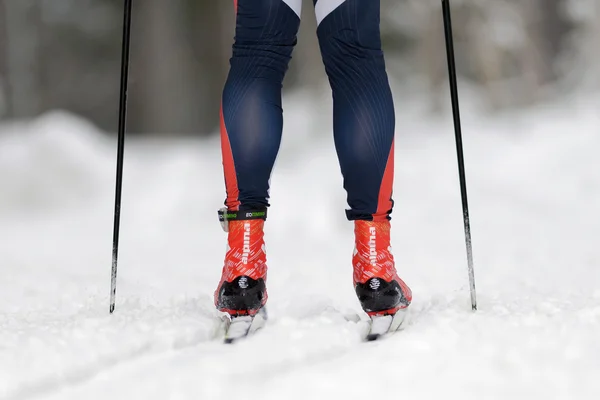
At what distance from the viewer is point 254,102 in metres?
1.79

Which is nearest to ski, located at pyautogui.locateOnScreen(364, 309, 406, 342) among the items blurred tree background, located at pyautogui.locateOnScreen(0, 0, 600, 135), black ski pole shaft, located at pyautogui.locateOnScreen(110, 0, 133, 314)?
black ski pole shaft, located at pyautogui.locateOnScreen(110, 0, 133, 314)

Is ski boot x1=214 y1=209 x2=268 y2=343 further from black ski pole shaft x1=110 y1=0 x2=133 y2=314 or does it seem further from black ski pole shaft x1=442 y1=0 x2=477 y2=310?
black ski pole shaft x1=442 y1=0 x2=477 y2=310

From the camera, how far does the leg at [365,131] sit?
1.79m

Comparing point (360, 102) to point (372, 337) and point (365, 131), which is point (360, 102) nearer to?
point (365, 131)

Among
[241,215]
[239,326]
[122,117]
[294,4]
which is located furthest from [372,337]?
[122,117]

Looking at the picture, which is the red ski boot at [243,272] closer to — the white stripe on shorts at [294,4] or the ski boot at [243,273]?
the ski boot at [243,273]

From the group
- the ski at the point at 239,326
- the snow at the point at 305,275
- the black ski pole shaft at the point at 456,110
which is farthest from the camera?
the black ski pole shaft at the point at 456,110

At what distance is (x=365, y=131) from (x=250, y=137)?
272 millimetres

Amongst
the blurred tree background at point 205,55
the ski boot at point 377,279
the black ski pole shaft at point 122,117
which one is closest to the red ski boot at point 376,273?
the ski boot at point 377,279

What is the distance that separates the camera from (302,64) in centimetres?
1148

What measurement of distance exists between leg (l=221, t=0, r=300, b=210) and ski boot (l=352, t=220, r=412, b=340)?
268 millimetres

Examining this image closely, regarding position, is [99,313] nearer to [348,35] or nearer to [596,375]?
[348,35]

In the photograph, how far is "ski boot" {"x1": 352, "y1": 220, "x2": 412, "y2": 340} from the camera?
182 cm

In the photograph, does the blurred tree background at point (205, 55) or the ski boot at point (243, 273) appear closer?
the ski boot at point (243, 273)
